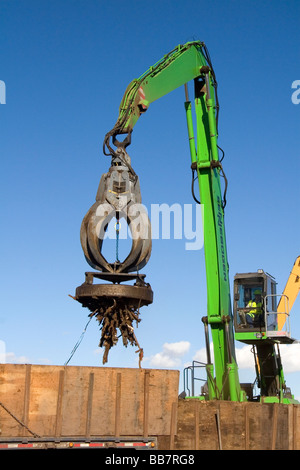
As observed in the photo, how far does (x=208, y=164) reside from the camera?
1625 centimetres

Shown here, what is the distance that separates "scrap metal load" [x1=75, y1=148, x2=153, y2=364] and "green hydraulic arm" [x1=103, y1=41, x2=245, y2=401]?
8.04ft

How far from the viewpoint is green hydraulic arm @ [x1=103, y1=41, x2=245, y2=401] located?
14680 mm

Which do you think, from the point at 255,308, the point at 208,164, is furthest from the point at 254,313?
the point at 208,164

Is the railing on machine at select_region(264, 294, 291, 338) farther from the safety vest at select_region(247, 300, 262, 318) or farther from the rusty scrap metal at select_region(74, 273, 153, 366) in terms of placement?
the rusty scrap metal at select_region(74, 273, 153, 366)

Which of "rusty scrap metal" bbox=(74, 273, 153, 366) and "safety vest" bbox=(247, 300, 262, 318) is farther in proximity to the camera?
"safety vest" bbox=(247, 300, 262, 318)

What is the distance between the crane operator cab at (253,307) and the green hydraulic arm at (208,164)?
33 cm

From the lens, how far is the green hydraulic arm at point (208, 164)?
1468 cm

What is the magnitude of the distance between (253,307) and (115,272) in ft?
18.4

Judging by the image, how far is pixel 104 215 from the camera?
11.6m

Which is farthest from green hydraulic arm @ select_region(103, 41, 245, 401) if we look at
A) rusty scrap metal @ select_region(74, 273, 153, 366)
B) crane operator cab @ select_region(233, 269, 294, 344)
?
rusty scrap metal @ select_region(74, 273, 153, 366)

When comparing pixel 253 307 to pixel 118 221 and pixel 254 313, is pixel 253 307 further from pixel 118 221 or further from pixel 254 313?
pixel 118 221

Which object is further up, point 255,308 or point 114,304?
point 255,308
